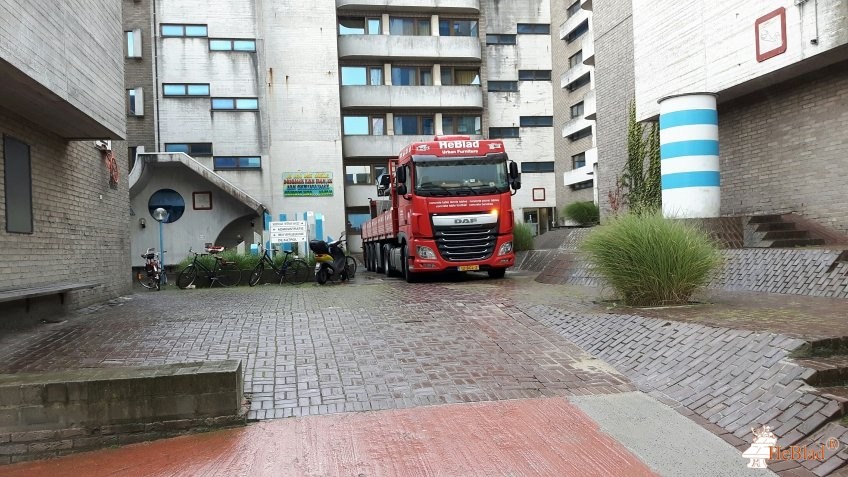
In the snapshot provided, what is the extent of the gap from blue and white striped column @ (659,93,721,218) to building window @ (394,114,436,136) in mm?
25409

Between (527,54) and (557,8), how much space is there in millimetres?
6652

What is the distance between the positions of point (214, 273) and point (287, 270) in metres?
1.97

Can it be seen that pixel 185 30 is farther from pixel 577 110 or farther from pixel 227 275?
pixel 577 110

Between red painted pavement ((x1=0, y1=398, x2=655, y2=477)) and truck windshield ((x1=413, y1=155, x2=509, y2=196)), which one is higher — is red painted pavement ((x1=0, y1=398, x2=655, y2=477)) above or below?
below

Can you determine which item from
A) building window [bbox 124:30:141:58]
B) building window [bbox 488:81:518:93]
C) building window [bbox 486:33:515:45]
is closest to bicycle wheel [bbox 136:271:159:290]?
building window [bbox 124:30:141:58]

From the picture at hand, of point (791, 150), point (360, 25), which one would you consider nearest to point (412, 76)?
point (360, 25)

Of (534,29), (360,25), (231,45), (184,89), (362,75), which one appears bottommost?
(184,89)

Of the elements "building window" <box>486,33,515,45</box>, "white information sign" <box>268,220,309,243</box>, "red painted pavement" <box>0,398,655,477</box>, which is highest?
"building window" <box>486,33,515,45</box>

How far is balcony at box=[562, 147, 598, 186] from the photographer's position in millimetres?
37250

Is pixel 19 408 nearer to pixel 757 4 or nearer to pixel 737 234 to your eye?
pixel 737 234

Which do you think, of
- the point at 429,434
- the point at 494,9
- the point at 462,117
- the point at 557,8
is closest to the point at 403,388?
the point at 429,434

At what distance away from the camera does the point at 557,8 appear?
4416cm

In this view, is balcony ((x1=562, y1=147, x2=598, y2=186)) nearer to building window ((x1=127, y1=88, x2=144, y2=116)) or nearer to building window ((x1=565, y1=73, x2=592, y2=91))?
building window ((x1=565, y1=73, x2=592, y2=91))

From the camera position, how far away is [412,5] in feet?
119
